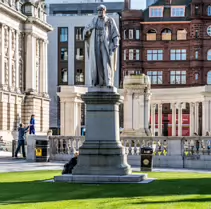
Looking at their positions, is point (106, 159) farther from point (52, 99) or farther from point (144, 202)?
point (52, 99)

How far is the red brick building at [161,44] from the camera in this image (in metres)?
114

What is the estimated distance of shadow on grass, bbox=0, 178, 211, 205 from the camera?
53.4 ft

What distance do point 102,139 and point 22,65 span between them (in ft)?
271

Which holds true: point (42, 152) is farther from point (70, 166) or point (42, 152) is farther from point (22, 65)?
point (22, 65)

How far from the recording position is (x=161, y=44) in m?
115

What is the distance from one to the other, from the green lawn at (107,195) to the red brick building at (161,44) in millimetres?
93408

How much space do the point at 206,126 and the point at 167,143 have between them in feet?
116

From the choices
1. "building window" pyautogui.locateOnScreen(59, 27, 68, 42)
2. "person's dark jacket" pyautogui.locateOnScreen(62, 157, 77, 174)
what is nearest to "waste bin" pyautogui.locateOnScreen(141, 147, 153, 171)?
"person's dark jacket" pyautogui.locateOnScreen(62, 157, 77, 174)

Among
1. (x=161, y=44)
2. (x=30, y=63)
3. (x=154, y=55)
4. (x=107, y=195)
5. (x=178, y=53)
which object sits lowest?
(x=107, y=195)

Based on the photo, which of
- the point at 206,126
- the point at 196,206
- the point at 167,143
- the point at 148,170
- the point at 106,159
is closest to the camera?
the point at 196,206

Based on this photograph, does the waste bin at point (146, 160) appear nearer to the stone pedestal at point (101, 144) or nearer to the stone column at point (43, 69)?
the stone pedestal at point (101, 144)

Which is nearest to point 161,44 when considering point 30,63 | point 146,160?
point 30,63

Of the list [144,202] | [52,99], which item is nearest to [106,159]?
[144,202]

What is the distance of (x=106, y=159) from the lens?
837 inches
